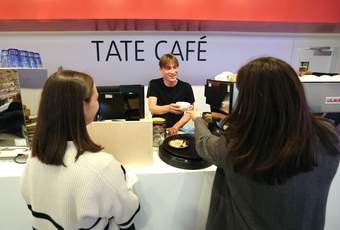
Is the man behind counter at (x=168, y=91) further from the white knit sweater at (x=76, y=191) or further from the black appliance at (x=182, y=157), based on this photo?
the white knit sweater at (x=76, y=191)

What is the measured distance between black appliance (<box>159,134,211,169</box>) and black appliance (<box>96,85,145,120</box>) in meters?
0.20

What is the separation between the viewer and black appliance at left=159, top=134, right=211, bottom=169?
108 centimetres

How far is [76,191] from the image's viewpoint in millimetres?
721

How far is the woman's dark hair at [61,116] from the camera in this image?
0.71m

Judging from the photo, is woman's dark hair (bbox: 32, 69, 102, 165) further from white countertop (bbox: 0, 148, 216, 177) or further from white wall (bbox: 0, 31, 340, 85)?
white wall (bbox: 0, 31, 340, 85)

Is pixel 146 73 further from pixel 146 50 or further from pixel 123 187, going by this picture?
pixel 123 187

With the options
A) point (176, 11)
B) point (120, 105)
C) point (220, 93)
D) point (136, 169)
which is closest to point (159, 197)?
point (136, 169)

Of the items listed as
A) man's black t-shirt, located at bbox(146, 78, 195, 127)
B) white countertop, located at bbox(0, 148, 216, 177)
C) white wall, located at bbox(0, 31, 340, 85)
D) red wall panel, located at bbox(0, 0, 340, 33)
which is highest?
red wall panel, located at bbox(0, 0, 340, 33)

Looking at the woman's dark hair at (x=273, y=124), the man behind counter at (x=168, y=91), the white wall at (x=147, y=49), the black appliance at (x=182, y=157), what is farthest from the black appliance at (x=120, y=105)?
the white wall at (x=147, y=49)

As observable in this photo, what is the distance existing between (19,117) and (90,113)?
0.57m

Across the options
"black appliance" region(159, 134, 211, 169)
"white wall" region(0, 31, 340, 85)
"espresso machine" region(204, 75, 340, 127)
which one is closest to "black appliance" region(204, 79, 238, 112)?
"espresso machine" region(204, 75, 340, 127)

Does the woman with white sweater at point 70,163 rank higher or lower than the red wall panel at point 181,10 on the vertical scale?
lower

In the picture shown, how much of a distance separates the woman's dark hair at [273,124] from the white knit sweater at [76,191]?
0.40 metres

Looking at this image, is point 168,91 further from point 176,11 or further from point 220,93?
point 220,93
